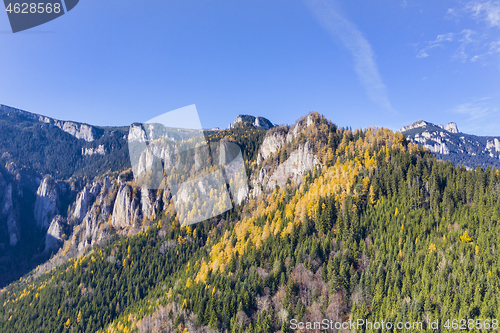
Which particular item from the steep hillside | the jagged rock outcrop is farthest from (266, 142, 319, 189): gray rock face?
the steep hillside

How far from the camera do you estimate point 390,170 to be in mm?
114062

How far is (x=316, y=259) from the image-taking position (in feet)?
293

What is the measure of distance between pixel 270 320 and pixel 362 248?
38.0m

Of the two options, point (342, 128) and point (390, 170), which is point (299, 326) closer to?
point (390, 170)

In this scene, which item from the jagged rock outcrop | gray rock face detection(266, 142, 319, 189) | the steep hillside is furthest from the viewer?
the jagged rock outcrop

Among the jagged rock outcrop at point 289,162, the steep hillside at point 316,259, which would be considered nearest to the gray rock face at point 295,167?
the jagged rock outcrop at point 289,162

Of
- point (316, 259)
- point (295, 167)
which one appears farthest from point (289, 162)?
point (316, 259)

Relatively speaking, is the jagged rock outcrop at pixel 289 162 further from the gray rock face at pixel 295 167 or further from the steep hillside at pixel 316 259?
the steep hillside at pixel 316 259

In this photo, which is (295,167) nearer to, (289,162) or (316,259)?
(289,162)

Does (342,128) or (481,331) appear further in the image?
(342,128)

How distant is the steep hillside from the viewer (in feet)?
236

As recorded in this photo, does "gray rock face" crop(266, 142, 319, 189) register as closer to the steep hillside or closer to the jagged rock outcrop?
the jagged rock outcrop

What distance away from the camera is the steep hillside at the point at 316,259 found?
236 feet

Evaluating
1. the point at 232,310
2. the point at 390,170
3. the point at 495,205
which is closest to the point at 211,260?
the point at 232,310
